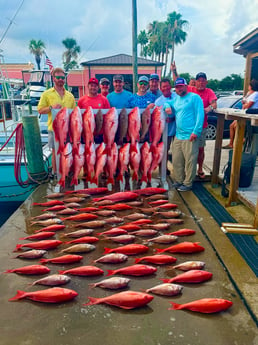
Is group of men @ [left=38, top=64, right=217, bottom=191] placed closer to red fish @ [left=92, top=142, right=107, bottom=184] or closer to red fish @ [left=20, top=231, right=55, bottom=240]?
red fish @ [left=92, top=142, right=107, bottom=184]

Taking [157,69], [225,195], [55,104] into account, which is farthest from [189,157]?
[157,69]

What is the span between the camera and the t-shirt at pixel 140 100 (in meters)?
5.72

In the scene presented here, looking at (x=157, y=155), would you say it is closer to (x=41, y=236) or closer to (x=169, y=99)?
(x=169, y=99)

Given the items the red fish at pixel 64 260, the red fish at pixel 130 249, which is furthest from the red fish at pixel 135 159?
the red fish at pixel 64 260

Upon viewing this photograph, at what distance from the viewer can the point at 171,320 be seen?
7.45ft

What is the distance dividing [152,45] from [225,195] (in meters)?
55.9

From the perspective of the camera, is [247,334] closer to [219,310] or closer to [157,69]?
[219,310]

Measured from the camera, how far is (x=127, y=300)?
2.40 meters

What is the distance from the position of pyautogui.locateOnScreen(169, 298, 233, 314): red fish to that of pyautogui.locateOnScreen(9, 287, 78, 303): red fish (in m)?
0.95

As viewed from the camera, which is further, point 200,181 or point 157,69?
point 157,69

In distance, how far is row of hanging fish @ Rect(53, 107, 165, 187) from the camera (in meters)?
4.84

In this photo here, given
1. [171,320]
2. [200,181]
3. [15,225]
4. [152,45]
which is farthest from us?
[152,45]

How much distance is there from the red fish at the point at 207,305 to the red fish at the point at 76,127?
3224 millimetres

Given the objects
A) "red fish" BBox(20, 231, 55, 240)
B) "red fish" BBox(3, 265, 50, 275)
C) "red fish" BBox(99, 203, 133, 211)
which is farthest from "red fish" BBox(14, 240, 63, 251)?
"red fish" BBox(99, 203, 133, 211)
